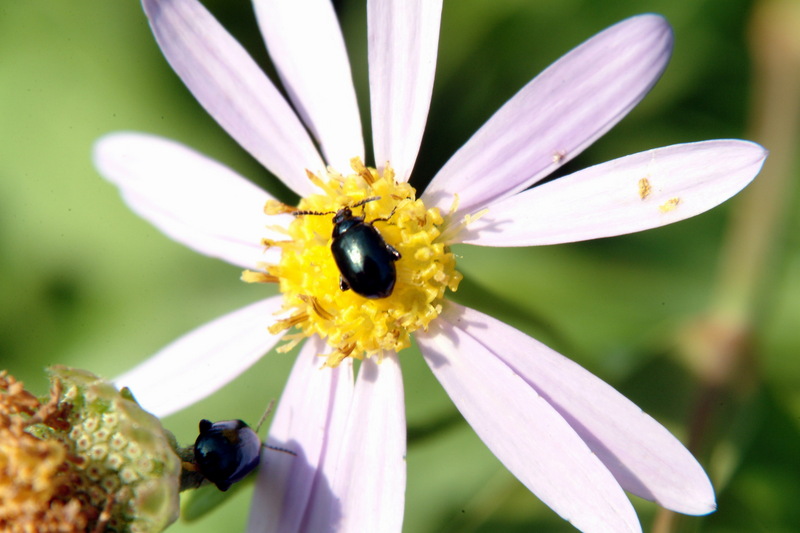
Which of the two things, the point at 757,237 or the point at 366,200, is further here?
the point at 757,237

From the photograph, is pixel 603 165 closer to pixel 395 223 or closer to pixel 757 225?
pixel 395 223

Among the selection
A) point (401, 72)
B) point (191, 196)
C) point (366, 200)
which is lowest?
point (366, 200)

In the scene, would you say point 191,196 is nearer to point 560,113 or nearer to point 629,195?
point 560,113

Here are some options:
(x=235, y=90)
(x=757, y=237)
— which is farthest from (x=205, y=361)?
(x=757, y=237)

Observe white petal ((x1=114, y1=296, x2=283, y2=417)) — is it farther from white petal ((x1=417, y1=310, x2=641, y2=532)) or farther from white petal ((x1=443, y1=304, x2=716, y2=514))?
white petal ((x1=443, y1=304, x2=716, y2=514))

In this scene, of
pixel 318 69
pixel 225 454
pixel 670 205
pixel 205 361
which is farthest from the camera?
pixel 205 361

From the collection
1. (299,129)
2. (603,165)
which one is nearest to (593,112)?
(603,165)

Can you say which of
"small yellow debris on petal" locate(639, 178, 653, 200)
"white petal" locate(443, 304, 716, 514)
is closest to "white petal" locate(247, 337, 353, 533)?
"white petal" locate(443, 304, 716, 514)
